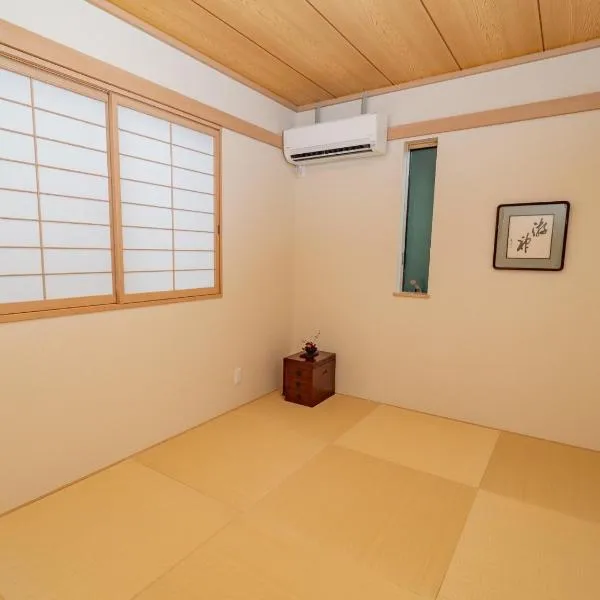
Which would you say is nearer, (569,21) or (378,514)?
(378,514)

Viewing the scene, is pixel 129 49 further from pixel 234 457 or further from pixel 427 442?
pixel 427 442

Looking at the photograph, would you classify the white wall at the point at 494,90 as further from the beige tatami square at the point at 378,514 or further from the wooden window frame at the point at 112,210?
the beige tatami square at the point at 378,514

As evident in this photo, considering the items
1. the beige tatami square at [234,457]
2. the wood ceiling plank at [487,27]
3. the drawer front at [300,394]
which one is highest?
the wood ceiling plank at [487,27]

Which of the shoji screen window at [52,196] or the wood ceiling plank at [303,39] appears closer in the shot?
the shoji screen window at [52,196]

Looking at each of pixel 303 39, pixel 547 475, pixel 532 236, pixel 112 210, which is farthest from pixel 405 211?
pixel 112 210

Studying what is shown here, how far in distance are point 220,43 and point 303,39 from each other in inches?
21.1

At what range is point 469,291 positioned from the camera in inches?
117

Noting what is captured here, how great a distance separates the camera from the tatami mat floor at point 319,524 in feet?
4.97

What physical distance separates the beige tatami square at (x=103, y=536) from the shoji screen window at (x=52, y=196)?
3.28ft

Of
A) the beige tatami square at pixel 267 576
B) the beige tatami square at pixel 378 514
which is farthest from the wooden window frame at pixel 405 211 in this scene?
the beige tatami square at pixel 267 576

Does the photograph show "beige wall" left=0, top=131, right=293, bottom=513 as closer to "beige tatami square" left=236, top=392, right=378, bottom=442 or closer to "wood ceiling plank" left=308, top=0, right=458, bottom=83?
"beige tatami square" left=236, top=392, right=378, bottom=442

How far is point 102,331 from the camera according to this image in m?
2.25

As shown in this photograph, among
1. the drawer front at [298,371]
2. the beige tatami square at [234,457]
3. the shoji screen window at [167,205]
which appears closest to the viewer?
the beige tatami square at [234,457]

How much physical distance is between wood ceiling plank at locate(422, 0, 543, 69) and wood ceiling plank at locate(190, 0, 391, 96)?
57cm
